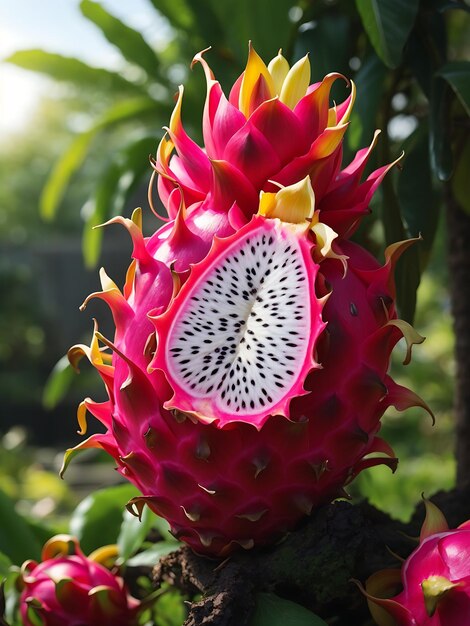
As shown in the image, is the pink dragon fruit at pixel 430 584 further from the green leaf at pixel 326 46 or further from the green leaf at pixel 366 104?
the green leaf at pixel 326 46

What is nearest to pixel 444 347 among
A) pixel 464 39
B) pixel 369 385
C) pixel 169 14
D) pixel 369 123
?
pixel 464 39

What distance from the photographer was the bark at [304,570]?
411mm

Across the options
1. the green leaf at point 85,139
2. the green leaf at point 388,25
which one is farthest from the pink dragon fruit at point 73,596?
the green leaf at point 85,139

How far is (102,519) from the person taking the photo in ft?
2.27

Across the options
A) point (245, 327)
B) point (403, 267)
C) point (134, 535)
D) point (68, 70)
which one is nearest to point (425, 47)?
point (403, 267)

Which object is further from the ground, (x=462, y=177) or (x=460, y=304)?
(x=462, y=177)

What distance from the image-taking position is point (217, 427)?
40 cm

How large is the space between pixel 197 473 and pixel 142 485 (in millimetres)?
50

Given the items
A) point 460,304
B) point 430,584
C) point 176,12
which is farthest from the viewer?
point 176,12

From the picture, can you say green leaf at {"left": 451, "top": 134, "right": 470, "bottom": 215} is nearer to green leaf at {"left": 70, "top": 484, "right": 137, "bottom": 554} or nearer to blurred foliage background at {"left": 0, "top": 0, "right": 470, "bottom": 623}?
blurred foliage background at {"left": 0, "top": 0, "right": 470, "bottom": 623}

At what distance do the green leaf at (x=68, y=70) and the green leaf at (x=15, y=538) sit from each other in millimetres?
696

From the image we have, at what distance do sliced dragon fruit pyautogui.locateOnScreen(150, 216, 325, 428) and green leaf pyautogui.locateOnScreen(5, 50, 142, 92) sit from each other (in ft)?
2.68

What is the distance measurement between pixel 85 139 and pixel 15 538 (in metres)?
0.74

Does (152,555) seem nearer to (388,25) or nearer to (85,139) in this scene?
(388,25)
